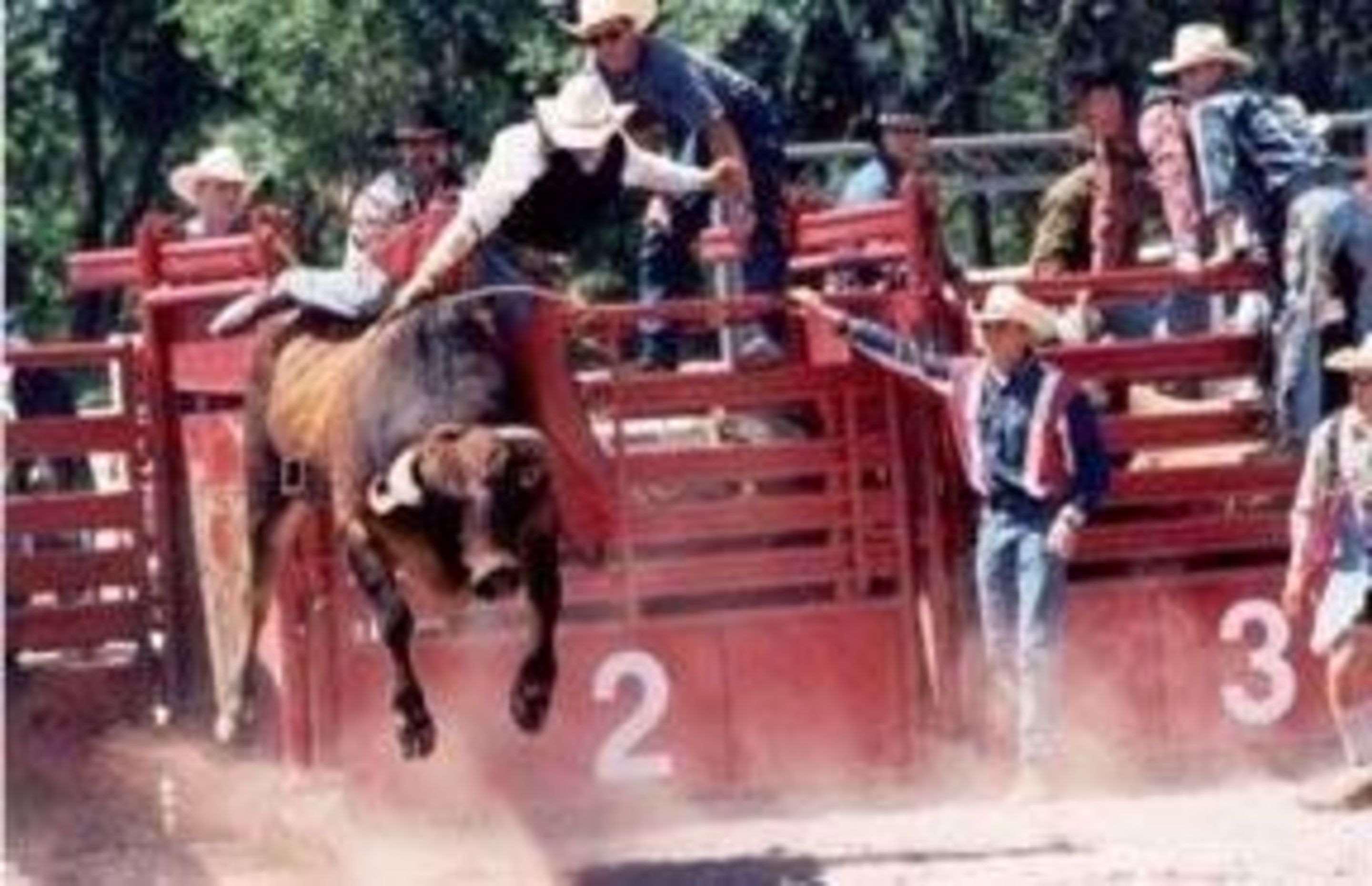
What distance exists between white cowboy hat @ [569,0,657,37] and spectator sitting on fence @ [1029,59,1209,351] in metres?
2.03

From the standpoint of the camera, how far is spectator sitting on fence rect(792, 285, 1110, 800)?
10781 millimetres

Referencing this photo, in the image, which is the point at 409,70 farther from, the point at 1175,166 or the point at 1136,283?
the point at 1136,283

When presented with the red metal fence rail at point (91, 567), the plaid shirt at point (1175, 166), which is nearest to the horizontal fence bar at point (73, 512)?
the red metal fence rail at point (91, 567)

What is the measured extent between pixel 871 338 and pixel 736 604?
3.76ft

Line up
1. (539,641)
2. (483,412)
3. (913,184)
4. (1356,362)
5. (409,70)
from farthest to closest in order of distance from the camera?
(409,70)
(913,184)
(1356,362)
(483,412)
(539,641)

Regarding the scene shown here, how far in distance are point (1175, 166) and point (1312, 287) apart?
2.64 feet

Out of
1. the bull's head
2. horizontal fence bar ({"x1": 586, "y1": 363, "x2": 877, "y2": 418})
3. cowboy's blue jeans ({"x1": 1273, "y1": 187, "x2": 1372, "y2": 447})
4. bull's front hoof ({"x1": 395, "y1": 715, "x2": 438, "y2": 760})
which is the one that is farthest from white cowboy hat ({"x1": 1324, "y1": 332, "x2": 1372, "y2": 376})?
bull's front hoof ({"x1": 395, "y1": 715, "x2": 438, "y2": 760})

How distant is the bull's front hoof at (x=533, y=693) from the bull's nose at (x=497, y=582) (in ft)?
1.46

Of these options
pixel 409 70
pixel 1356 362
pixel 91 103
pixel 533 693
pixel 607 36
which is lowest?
pixel 533 693

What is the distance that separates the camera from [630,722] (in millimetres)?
11242

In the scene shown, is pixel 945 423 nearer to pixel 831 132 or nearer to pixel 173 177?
pixel 173 177

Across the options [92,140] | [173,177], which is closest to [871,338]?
[173,177]

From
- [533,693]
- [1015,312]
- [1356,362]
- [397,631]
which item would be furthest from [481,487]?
[1356,362]

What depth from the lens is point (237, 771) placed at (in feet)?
36.7
